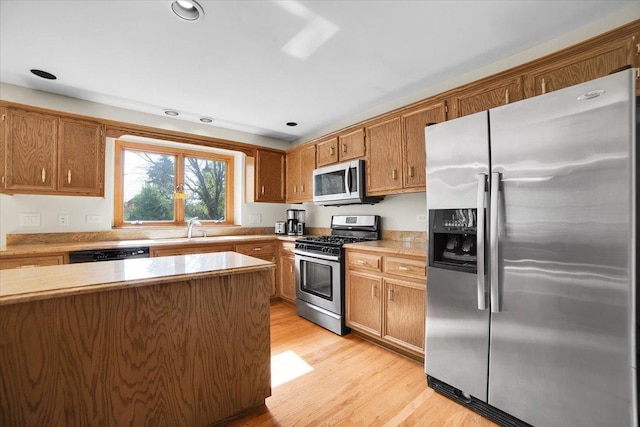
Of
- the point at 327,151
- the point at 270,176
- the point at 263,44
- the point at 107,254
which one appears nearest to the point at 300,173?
the point at 270,176

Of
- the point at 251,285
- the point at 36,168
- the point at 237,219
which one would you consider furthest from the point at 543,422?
the point at 36,168

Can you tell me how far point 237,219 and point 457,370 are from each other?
3.51 metres

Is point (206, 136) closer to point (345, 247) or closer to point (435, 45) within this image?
point (345, 247)

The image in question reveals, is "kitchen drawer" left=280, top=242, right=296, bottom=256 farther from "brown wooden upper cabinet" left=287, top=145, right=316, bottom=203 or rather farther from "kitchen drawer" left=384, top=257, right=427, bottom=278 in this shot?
"kitchen drawer" left=384, top=257, right=427, bottom=278

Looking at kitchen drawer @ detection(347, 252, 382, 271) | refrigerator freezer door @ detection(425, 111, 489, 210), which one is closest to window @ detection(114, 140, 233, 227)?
kitchen drawer @ detection(347, 252, 382, 271)

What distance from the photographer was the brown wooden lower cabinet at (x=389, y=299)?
2209mm

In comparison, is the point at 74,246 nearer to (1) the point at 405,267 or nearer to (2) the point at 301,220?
(2) the point at 301,220

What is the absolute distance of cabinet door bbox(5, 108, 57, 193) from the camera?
2512mm

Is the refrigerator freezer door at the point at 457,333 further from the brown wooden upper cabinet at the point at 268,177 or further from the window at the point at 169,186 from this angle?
the window at the point at 169,186

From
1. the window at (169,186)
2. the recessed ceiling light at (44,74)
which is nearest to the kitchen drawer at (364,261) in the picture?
the window at (169,186)

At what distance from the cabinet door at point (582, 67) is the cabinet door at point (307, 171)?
8.06 ft

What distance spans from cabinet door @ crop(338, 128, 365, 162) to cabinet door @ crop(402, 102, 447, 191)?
56 centimetres

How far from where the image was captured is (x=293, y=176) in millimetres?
4184

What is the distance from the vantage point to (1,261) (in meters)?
2.26
